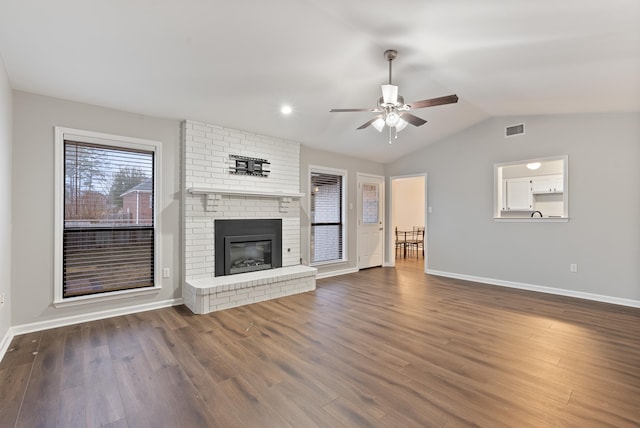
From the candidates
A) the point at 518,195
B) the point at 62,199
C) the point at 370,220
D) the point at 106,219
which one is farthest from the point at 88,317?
the point at 518,195

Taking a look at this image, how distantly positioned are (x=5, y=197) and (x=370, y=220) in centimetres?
571

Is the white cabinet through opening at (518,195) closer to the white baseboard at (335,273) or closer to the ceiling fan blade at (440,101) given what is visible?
the white baseboard at (335,273)

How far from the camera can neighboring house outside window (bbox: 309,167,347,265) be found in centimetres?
582

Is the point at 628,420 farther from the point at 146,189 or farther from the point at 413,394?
the point at 146,189

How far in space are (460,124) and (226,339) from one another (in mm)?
5098

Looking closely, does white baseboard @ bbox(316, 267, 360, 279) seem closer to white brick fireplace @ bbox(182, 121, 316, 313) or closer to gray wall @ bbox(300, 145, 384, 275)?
gray wall @ bbox(300, 145, 384, 275)

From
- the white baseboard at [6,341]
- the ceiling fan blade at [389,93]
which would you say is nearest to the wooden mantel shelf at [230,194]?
the white baseboard at [6,341]

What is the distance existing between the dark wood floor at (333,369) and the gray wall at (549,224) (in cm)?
79

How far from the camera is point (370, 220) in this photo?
6.77 m

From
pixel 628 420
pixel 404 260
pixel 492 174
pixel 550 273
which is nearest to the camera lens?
pixel 628 420

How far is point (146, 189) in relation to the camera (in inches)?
153

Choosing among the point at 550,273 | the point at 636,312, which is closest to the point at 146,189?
the point at 550,273

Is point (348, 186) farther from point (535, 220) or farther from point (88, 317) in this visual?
point (88, 317)

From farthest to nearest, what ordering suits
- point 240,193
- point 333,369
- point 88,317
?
1. point 240,193
2. point 88,317
3. point 333,369
